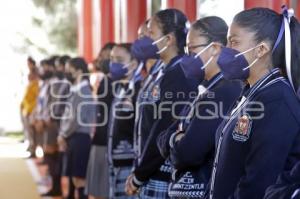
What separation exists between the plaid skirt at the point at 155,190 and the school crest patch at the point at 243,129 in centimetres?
138

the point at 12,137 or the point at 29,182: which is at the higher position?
the point at 29,182

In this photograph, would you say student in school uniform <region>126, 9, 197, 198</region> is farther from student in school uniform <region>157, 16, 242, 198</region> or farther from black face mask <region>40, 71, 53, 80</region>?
black face mask <region>40, 71, 53, 80</region>

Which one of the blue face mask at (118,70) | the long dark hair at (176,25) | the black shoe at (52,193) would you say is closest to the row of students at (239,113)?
the long dark hair at (176,25)

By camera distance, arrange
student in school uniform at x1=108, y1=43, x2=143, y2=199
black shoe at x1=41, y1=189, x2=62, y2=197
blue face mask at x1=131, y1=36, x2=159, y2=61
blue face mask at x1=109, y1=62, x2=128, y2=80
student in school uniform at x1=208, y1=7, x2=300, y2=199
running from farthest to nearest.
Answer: black shoe at x1=41, y1=189, x2=62, y2=197
blue face mask at x1=109, y1=62, x2=128, y2=80
student in school uniform at x1=108, y1=43, x2=143, y2=199
blue face mask at x1=131, y1=36, x2=159, y2=61
student in school uniform at x1=208, y1=7, x2=300, y2=199

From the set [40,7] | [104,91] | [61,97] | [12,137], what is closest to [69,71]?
[61,97]

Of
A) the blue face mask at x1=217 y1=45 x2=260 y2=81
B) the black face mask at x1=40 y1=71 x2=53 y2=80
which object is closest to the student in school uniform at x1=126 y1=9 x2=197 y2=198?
the blue face mask at x1=217 y1=45 x2=260 y2=81

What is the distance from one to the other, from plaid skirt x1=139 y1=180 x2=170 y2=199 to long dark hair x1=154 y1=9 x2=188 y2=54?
2.67ft

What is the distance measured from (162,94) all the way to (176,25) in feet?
1.53

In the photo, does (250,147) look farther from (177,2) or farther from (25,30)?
(25,30)

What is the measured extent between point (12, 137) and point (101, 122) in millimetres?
10763

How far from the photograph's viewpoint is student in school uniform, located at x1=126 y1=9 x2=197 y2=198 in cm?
414

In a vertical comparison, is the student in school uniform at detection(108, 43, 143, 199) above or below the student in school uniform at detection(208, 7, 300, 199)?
below

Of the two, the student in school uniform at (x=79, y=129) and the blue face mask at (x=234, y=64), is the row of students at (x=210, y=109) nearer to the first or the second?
the blue face mask at (x=234, y=64)

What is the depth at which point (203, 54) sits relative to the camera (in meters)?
3.70
